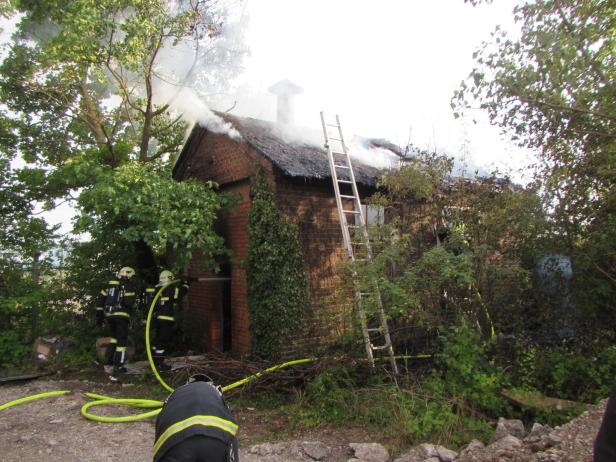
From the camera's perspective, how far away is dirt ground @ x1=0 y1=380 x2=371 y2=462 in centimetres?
434

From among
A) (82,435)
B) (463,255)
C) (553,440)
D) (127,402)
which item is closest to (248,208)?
(127,402)

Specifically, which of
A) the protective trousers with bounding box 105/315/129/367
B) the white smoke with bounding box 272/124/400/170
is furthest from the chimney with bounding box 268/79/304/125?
the protective trousers with bounding box 105/315/129/367

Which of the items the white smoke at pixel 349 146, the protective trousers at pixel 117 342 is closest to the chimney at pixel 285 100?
the white smoke at pixel 349 146

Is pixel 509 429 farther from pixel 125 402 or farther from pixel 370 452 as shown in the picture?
pixel 125 402

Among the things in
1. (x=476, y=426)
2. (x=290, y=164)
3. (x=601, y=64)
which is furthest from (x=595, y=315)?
(x=290, y=164)

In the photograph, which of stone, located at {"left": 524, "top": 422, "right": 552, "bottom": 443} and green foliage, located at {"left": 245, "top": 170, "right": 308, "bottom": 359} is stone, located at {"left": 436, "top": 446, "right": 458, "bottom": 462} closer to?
stone, located at {"left": 524, "top": 422, "right": 552, "bottom": 443}

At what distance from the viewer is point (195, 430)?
2139 mm

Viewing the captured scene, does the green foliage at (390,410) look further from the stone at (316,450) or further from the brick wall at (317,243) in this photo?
the brick wall at (317,243)

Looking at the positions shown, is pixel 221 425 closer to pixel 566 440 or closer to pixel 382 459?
pixel 382 459

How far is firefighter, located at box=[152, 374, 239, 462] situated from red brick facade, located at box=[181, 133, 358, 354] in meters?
3.74

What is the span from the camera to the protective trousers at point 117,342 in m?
7.20

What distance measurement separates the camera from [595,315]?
17.6ft

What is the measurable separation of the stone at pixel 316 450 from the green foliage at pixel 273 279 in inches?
83.8

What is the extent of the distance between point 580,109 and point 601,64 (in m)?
0.53
